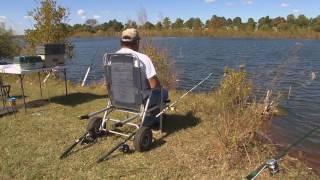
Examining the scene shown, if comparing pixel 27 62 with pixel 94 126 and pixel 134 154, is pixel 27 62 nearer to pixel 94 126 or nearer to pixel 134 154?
pixel 94 126

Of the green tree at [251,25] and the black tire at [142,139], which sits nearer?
the black tire at [142,139]

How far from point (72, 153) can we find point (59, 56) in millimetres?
3497

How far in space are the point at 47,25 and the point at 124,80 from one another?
7892 millimetres

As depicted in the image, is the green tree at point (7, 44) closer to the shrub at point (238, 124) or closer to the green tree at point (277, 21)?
the shrub at point (238, 124)

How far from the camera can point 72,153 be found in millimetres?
5113

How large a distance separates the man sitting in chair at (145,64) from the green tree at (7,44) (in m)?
12.8

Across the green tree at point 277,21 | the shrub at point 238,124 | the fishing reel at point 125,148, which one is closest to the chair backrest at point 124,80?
the fishing reel at point 125,148

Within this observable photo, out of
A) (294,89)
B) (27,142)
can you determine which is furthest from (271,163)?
(294,89)

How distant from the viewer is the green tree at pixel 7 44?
17172 millimetres

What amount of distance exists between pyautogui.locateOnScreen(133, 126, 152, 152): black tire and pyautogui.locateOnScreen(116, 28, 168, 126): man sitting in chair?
552 millimetres

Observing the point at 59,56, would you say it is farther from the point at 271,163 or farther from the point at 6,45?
the point at 6,45

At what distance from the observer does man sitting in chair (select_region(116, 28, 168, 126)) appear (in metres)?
5.39

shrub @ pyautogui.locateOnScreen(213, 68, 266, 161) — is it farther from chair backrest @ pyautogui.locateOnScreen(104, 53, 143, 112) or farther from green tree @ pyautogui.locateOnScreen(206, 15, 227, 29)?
green tree @ pyautogui.locateOnScreen(206, 15, 227, 29)

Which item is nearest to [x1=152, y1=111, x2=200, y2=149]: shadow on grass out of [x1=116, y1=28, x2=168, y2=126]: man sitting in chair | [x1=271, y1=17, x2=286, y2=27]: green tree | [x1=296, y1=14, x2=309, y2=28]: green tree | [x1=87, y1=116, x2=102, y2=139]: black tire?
[x1=116, y1=28, x2=168, y2=126]: man sitting in chair
